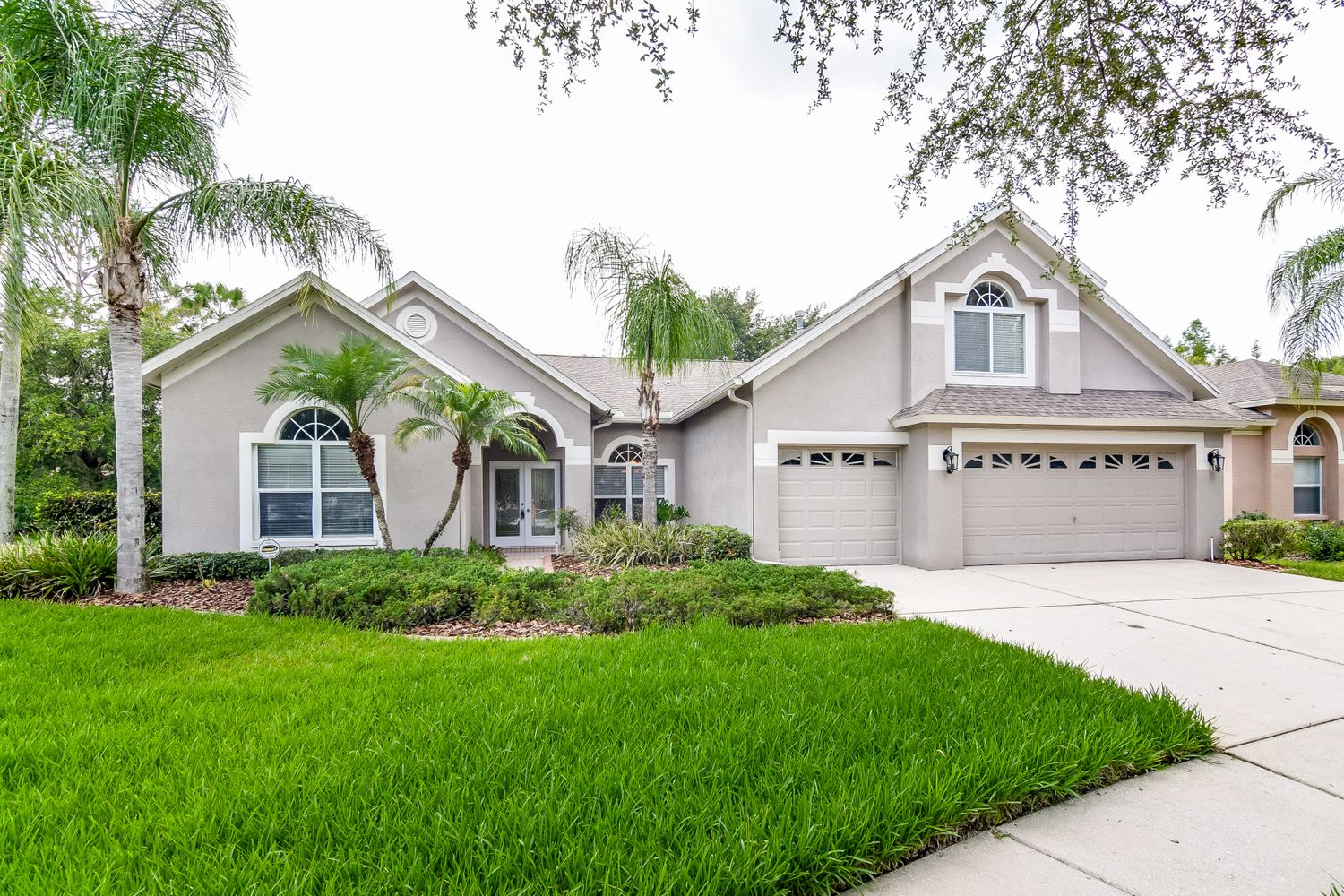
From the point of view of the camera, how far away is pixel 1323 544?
42.8ft

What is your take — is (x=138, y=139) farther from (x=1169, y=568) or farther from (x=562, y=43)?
(x=1169, y=568)

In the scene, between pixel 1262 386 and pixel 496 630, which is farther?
pixel 1262 386

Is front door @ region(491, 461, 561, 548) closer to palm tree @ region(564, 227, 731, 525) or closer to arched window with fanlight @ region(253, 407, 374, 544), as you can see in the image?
palm tree @ region(564, 227, 731, 525)

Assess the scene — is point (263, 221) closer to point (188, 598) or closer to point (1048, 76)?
point (188, 598)

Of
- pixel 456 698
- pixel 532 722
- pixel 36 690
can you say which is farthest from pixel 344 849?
pixel 36 690

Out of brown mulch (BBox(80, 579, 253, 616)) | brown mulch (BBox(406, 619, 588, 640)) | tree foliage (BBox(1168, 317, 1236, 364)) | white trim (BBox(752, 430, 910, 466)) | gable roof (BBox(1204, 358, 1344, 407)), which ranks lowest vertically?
brown mulch (BBox(406, 619, 588, 640))

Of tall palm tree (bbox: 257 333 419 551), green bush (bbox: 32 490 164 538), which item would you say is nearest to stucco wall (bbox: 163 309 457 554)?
tall palm tree (bbox: 257 333 419 551)

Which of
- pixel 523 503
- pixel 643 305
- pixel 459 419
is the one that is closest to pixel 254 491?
pixel 459 419

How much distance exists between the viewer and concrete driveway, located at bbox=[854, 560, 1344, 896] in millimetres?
2787

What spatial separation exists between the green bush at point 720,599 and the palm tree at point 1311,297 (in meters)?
11.3

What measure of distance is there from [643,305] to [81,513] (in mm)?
12421

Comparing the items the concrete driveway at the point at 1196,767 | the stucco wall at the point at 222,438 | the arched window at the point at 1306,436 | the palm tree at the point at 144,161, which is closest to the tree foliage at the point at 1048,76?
the concrete driveway at the point at 1196,767

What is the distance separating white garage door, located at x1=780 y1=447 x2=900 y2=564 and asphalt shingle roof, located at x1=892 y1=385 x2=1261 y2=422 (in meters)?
1.31

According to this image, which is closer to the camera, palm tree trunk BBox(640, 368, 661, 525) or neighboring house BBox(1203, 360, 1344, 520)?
palm tree trunk BBox(640, 368, 661, 525)
